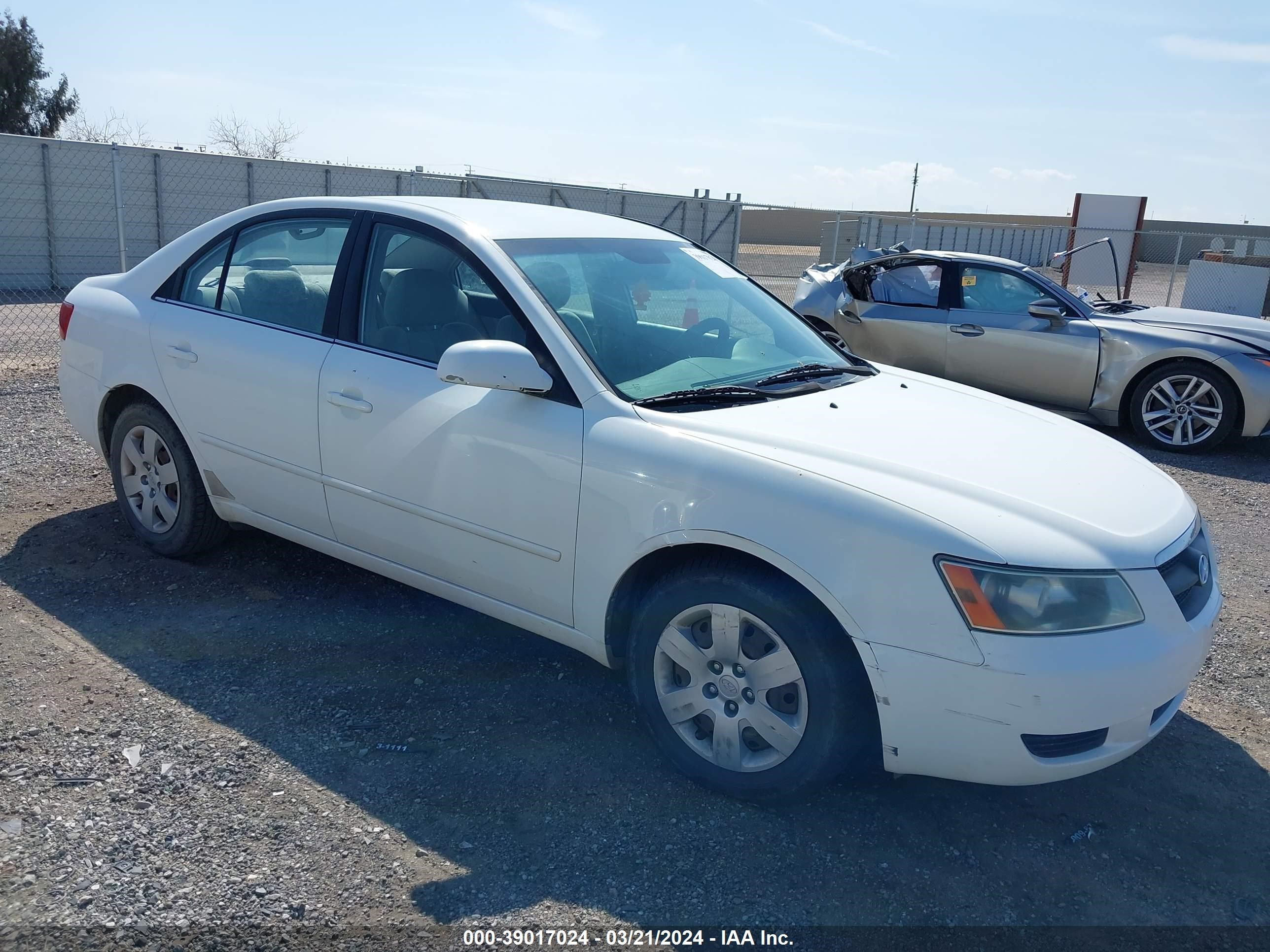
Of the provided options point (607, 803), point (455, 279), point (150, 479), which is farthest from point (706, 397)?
point (150, 479)

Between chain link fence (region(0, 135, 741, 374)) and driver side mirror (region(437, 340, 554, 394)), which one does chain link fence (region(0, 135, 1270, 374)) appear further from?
driver side mirror (region(437, 340, 554, 394))

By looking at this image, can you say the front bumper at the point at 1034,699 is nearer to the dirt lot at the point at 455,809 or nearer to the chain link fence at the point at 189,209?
the dirt lot at the point at 455,809

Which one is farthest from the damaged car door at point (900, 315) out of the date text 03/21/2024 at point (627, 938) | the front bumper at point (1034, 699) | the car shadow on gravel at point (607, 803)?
the date text 03/21/2024 at point (627, 938)

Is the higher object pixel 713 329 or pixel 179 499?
pixel 713 329

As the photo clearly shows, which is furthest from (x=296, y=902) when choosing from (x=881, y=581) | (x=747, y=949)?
(x=881, y=581)

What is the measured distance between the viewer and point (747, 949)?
8.50 feet

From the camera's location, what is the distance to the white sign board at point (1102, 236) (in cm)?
2630

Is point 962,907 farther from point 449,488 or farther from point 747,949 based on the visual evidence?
point 449,488

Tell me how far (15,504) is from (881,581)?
4891mm

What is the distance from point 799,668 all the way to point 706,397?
988 millimetres

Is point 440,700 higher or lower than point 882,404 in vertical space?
lower

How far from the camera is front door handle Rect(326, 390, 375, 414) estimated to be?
376cm

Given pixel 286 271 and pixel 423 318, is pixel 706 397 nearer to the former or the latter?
pixel 423 318

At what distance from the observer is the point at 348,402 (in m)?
3.80
